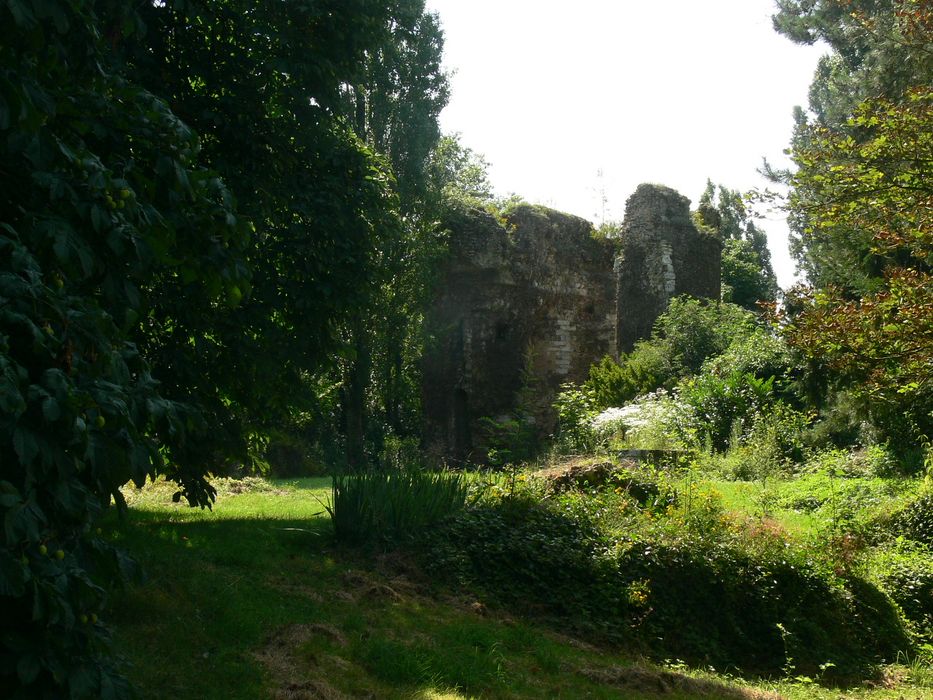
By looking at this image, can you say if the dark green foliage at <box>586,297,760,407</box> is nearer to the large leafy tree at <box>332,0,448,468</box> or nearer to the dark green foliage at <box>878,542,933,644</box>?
the large leafy tree at <box>332,0,448,468</box>

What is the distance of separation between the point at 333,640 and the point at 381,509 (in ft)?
6.96

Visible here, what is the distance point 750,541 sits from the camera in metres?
8.12

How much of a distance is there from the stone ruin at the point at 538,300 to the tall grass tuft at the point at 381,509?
8.88 meters

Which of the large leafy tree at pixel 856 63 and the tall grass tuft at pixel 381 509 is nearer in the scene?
the tall grass tuft at pixel 381 509

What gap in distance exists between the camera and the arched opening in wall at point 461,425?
18.4 metres

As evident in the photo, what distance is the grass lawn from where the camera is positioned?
525 centimetres

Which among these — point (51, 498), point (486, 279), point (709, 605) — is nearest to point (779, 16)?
point (486, 279)

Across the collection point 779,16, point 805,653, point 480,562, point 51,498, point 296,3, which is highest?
point 779,16

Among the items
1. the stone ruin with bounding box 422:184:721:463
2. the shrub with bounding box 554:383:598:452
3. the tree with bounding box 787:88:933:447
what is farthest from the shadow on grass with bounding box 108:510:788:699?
the stone ruin with bounding box 422:184:721:463

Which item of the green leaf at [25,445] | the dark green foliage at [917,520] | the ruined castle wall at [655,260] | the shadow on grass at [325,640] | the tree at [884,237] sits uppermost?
the ruined castle wall at [655,260]

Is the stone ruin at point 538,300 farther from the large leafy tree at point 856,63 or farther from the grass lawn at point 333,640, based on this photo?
the grass lawn at point 333,640

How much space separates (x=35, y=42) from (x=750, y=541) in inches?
274

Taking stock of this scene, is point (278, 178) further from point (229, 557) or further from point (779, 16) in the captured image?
point (779, 16)

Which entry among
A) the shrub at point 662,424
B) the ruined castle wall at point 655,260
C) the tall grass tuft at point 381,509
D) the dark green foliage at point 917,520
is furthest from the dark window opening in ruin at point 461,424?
the tall grass tuft at point 381,509
